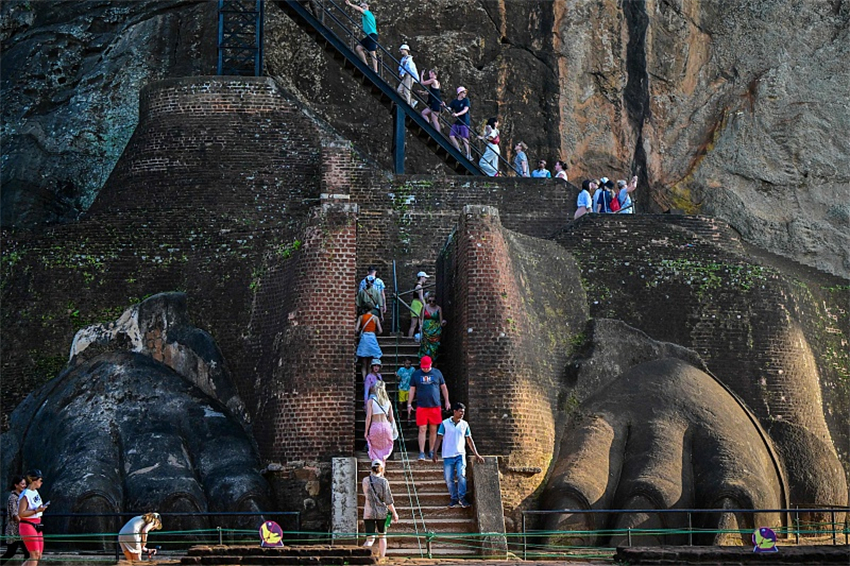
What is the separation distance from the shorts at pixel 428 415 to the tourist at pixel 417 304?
342cm

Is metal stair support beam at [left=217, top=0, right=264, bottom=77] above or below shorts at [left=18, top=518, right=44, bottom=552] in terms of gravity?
above

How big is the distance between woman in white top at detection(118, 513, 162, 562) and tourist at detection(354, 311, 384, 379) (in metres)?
6.31

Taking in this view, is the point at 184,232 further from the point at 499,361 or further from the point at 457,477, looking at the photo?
the point at 457,477

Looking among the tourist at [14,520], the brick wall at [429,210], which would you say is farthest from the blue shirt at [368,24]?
the tourist at [14,520]

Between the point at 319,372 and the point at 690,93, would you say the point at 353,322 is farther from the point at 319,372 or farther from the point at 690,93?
the point at 690,93

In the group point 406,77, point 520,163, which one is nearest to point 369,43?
point 406,77

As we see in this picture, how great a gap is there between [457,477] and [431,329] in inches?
151

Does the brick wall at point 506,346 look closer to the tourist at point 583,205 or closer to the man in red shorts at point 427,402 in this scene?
the man in red shorts at point 427,402

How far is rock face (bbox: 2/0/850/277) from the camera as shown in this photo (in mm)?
41812

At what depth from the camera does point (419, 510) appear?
27.6 meters

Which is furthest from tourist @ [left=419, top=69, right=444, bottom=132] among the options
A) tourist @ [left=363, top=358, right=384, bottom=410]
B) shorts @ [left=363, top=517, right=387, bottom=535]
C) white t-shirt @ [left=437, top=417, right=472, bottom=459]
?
shorts @ [left=363, top=517, right=387, bottom=535]

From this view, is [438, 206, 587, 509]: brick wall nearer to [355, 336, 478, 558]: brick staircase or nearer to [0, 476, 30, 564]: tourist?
[355, 336, 478, 558]: brick staircase

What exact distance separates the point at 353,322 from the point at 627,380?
4.89 meters

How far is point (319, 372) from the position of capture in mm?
29859
